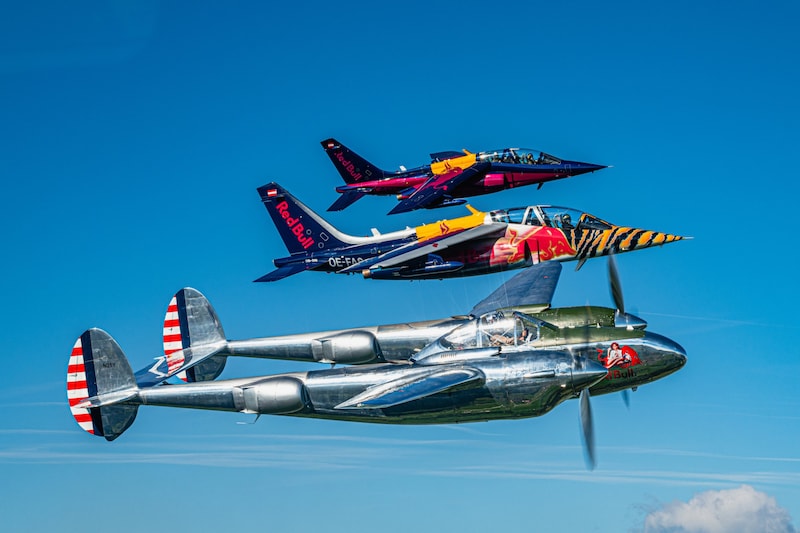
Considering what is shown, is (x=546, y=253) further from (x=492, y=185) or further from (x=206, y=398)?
(x=206, y=398)

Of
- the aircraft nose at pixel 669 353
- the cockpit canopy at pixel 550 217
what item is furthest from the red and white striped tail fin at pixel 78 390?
the aircraft nose at pixel 669 353

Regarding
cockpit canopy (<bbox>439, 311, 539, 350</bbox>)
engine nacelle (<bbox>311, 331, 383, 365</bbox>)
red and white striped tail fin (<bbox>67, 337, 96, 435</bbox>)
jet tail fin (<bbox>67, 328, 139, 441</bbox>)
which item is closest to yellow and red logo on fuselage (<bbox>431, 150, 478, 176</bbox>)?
engine nacelle (<bbox>311, 331, 383, 365</bbox>)

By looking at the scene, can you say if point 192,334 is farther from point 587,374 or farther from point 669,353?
point 669,353

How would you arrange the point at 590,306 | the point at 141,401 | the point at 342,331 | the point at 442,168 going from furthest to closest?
the point at 442,168 → the point at 342,331 → the point at 141,401 → the point at 590,306

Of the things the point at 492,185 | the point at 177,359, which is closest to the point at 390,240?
the point at 492,185

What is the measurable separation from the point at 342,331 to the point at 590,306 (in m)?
12.4

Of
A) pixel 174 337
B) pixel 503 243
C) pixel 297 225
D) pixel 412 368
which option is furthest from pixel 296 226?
pixel 412 368

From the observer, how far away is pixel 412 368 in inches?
1479

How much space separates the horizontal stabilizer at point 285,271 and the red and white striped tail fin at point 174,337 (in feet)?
21.3

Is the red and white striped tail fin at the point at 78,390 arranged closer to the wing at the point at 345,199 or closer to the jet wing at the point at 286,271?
the jet wing at the point at 286,271

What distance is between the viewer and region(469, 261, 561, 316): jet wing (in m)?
41.1

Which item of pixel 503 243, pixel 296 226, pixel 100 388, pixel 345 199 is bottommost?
pixel 100 388

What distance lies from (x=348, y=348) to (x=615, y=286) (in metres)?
12.6

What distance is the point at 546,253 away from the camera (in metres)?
50.1
